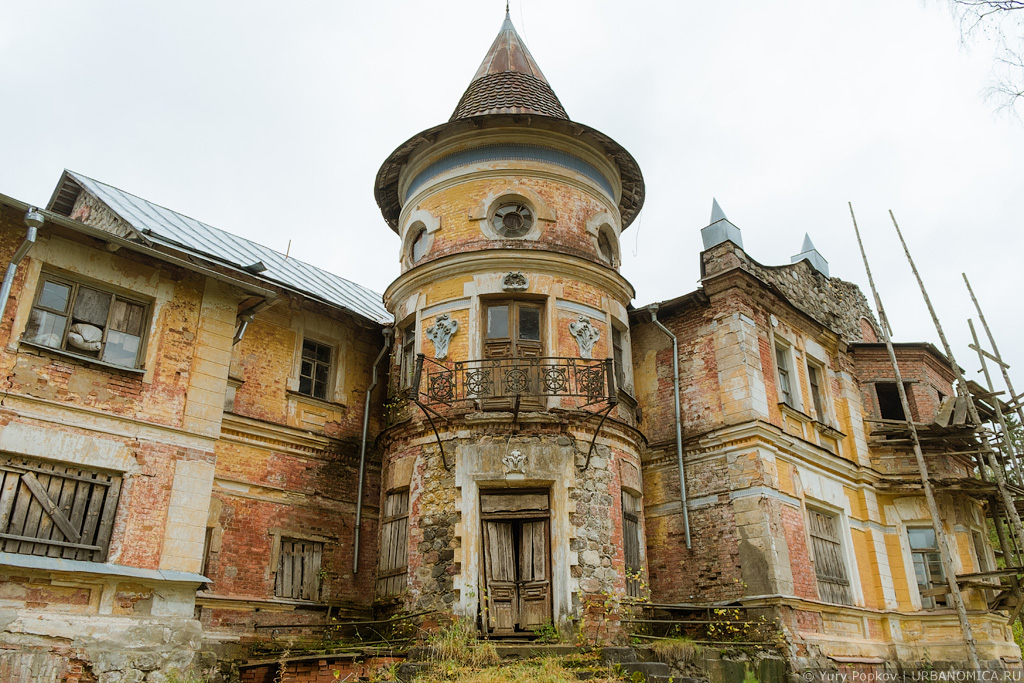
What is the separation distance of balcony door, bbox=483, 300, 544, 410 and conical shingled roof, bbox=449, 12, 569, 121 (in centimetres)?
436

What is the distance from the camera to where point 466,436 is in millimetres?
13164

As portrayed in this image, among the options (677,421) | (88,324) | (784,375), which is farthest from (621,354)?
(88,324)

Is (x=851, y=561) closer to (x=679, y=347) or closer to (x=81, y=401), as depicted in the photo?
(x=679, y=347)

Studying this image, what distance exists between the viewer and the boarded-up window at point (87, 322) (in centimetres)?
1106

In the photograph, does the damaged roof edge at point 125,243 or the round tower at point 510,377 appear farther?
the round tower at point 510,377

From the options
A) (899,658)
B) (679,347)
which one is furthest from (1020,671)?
(679,347)

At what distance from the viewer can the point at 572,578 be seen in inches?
480

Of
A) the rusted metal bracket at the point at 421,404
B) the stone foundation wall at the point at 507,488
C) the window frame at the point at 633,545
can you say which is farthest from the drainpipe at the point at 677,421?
the rusted metal bracket at the point at 421,404

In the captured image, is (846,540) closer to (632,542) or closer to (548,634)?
(632,542)

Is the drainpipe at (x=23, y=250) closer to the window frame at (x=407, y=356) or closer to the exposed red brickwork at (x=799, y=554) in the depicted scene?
the window frame at (x=407, y=356)

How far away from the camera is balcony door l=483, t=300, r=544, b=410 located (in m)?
13.4

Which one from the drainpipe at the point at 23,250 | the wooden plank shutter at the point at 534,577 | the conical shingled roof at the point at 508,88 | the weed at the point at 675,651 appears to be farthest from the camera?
the conical shingled roof at the point at 508,88

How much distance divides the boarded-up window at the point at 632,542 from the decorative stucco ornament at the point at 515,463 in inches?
92.1

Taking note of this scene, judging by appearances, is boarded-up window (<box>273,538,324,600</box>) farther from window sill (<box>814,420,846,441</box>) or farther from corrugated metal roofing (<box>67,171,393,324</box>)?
window sill (<box>814,420,846,441</box>)
